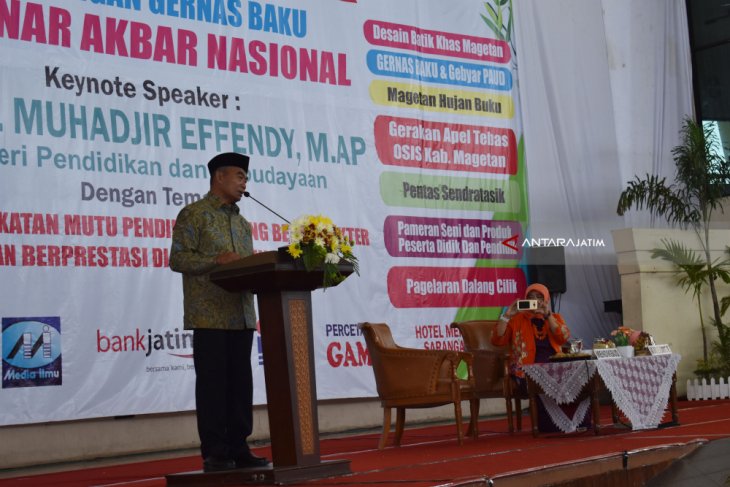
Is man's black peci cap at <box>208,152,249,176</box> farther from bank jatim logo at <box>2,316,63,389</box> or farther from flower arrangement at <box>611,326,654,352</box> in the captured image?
flower arrangement at <box>611,326,654,352</box>

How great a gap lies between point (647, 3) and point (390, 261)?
13.6 feet

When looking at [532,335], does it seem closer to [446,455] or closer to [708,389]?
[446,455]

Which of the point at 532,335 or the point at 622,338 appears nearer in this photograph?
the point at 622,338

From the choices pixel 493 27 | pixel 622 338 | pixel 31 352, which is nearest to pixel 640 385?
pixel 622 338

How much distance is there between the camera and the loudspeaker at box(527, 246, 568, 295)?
29.7 ft

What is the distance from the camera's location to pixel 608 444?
5.61m

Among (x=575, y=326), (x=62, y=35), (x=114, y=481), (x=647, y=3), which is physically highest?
(x=647, y=3)

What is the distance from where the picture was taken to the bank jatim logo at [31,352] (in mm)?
6273

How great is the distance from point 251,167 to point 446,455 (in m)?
2.60

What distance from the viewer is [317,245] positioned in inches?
165

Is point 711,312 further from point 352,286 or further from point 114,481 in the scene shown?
point 114,481

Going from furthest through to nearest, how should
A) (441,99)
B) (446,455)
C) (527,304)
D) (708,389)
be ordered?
(708,389) → (441,99) → (527,304) → (446,455)

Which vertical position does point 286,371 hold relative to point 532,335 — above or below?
Answer: below

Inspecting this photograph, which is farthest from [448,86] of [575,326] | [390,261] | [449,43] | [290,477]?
[290,477]
